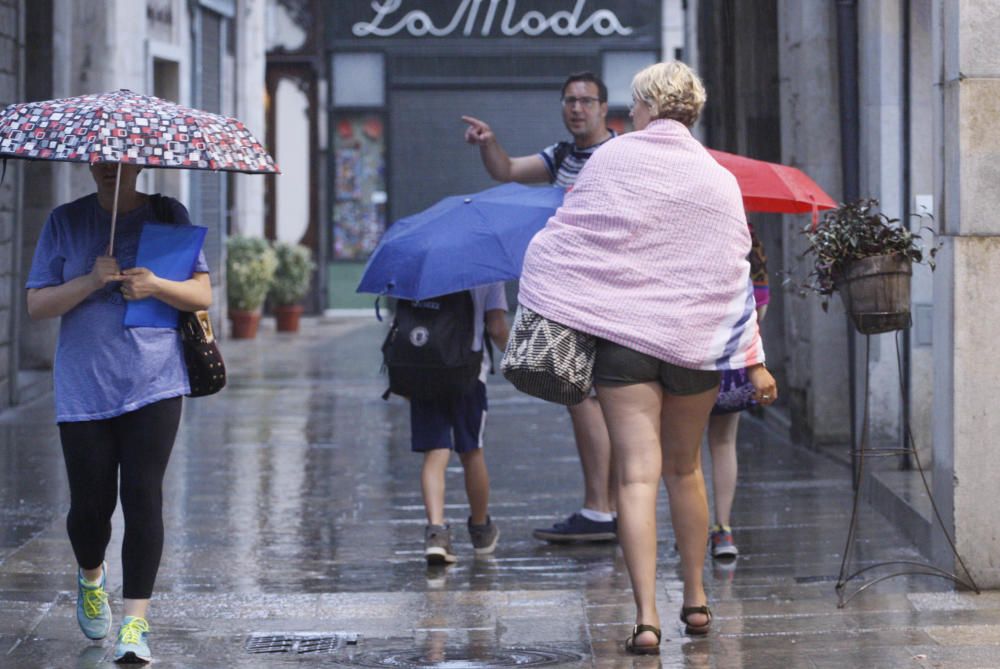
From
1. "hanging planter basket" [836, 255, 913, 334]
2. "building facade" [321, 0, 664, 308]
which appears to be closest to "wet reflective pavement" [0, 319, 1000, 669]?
"hanging planter basket" [836, 255, 913, 334]

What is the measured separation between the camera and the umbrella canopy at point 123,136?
17.9ft

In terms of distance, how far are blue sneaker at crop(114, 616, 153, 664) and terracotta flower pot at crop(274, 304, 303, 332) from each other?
1640 cm

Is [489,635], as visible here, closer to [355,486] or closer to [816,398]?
[355,486]

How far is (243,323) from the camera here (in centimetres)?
2095

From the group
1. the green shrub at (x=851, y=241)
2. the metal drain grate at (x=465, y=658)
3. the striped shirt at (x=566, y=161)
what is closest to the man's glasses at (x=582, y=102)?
the striped shirt at (x=566, y=161)

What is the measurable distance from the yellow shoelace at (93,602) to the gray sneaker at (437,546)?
5.74 feet

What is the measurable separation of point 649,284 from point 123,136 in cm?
161

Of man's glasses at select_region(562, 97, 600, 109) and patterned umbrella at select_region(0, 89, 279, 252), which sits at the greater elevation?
man's glasses at select_region(562, 97, 600, 109)

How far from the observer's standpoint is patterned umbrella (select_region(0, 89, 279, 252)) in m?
5.45

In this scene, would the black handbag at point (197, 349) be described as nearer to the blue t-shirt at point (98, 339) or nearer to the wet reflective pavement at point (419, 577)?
the blue t-shirt at point (98, 339)

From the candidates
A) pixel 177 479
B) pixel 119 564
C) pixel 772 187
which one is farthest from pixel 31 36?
pixel 772 187

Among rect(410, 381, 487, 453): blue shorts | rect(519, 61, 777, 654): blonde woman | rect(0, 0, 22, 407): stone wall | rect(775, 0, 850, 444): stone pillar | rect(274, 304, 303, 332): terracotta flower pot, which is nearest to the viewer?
rect(519, 61, 777, 654): blonde woman

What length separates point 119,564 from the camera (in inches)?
299

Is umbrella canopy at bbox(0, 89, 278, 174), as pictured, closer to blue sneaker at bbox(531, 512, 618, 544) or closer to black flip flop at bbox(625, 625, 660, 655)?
black flip flop at bbox(625, 625, 660, 655)
